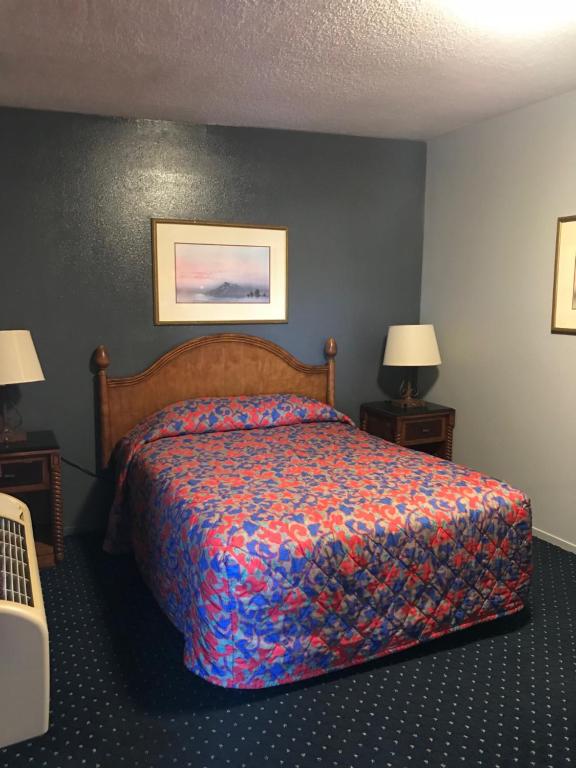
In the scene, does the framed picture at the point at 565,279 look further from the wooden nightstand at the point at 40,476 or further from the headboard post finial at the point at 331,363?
the wooden nightstand at the point at 40,476

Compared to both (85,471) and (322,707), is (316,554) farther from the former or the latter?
(85,471)

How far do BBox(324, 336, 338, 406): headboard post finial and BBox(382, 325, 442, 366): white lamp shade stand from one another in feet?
1.07

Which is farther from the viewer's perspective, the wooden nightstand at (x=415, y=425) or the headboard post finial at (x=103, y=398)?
the wooden nightstand at (x=415, y=425)

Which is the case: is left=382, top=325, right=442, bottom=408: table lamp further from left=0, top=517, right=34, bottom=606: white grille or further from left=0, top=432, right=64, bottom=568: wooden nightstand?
left=0, top=517, right=34, bottom=606: white grille

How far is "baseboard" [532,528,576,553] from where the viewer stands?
3.11 meters

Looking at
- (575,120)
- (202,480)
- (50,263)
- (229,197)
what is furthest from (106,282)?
(575,120)

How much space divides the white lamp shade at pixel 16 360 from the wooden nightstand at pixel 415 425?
1942 millimetres

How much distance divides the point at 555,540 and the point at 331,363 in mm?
1576

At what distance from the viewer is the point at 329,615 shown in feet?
6.56

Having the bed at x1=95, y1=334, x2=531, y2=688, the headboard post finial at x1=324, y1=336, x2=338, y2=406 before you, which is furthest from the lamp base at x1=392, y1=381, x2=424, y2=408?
the bed at x1=95, y1=334, x2=531, y2=688

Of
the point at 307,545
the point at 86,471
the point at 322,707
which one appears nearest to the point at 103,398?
the point at 86,471

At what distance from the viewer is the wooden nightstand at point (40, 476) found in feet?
9.48

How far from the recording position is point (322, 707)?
194cm

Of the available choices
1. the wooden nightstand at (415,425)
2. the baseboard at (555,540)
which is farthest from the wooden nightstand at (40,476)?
the baseboard at (555,540)
